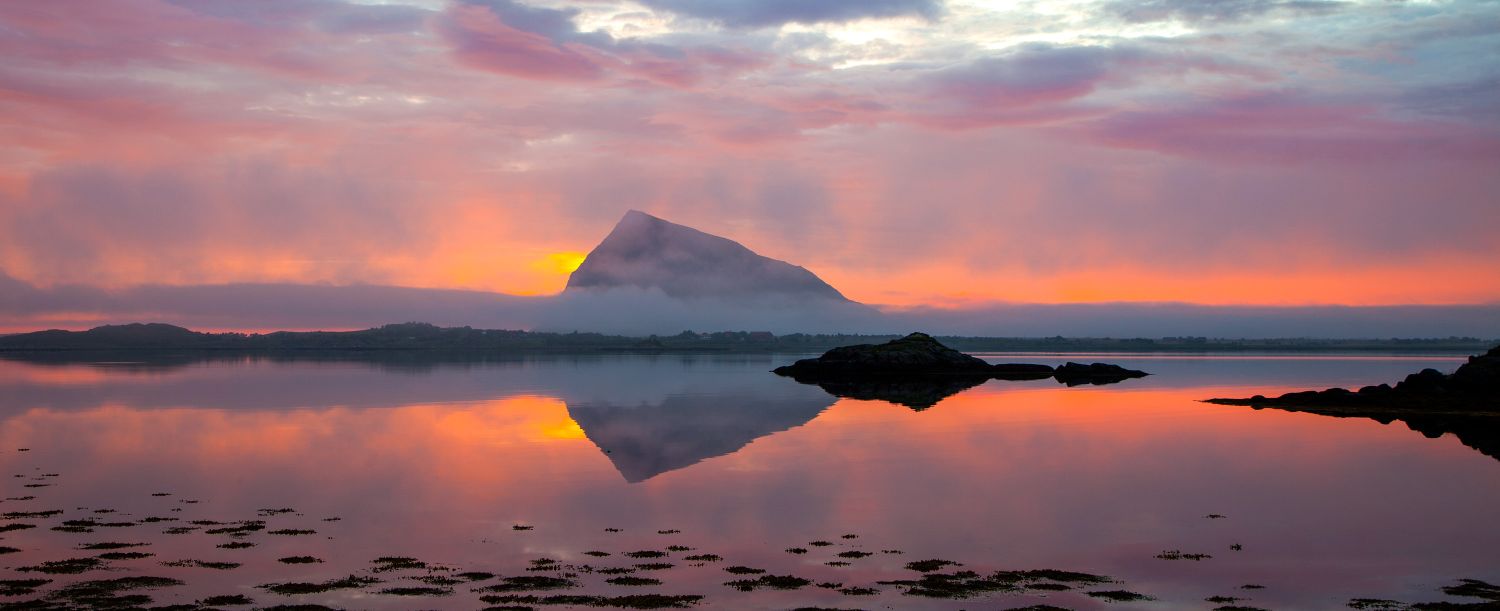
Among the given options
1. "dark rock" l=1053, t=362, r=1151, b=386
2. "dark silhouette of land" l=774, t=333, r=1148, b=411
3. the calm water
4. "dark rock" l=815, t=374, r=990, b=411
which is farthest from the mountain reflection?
"dark rock" l=1053, t=362, r=1151, b=386

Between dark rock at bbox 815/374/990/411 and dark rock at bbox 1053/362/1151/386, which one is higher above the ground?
dark rock at bbox 1053/362/1151/386

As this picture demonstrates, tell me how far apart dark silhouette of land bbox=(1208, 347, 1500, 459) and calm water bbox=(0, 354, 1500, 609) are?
6482 mm

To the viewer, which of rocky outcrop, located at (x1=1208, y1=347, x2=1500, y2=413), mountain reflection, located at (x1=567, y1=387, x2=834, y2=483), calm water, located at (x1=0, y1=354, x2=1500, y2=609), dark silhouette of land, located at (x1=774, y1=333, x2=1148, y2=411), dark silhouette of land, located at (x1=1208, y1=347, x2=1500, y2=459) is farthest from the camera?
dark silhouette of land, located at (x1=774, y1=333, x2=1148, y2=411)

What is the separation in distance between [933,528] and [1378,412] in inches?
2319

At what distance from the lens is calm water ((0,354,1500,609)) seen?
77.6 feet

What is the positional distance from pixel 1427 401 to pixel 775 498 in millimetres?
66258

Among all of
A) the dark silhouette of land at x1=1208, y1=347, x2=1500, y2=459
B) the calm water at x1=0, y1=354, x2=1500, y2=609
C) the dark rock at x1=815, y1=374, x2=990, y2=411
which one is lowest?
the calm water at x1=0, y1=354, x2=1500, y2=609

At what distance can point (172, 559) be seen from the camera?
24375mm

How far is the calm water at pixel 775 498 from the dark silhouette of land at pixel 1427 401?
648 centimetres

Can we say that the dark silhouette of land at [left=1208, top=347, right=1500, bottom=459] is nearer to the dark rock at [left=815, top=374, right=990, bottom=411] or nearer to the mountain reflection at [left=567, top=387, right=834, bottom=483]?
the dark rock at [left=815, top=374, right=990, bottom=411]

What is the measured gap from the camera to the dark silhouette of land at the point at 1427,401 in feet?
231

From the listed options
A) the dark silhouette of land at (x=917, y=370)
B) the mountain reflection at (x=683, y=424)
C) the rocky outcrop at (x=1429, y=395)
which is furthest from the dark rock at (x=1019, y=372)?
the rocky outcrop at (x=1429, y=395)

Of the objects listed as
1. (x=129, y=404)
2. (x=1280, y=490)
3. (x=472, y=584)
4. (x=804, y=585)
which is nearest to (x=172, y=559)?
(x=472, y=584)

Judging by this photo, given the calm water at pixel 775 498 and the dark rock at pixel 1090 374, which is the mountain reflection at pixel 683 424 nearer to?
the calm water at pixel 775 498
